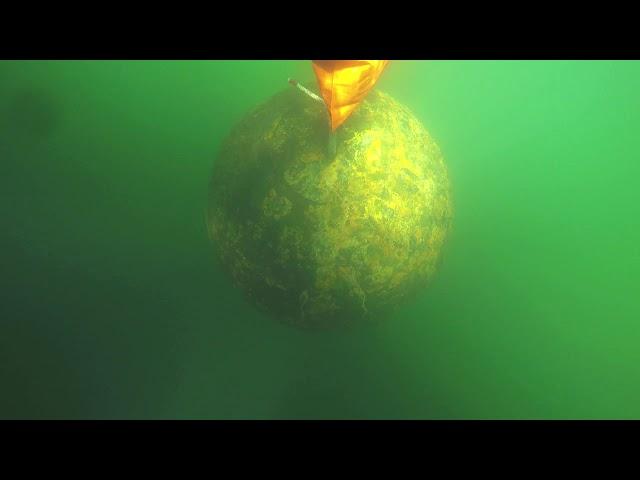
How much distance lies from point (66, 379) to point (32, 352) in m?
0.29

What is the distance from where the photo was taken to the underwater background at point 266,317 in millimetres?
2254

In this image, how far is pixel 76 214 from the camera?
2404mm

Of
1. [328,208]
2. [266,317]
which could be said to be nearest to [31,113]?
[266,317]

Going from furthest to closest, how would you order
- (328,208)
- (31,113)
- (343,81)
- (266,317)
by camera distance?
1. (31,113)
2. (266,317)
3. (328,208)
4. (343,81)

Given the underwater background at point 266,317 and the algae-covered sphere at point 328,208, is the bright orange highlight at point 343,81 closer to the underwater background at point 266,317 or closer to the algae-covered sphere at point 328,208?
the algae-covered sphere at point 328,208

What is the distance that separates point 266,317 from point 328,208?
1.18 meters

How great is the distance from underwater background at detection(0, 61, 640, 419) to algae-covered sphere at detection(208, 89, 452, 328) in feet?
2.81

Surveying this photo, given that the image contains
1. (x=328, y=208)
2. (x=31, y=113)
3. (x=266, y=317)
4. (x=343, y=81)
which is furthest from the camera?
(x=31, y=113)

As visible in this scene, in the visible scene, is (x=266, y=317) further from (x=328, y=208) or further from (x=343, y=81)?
(x=343, y=81)

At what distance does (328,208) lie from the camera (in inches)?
49.4

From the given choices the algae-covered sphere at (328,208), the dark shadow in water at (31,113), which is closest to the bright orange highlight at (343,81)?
the algae-covered sphere at (328,208)

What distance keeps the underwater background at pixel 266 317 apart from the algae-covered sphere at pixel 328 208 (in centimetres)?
86

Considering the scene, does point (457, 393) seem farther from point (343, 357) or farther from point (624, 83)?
point (624, 83)

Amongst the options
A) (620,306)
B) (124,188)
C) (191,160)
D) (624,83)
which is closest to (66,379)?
(124,188)
